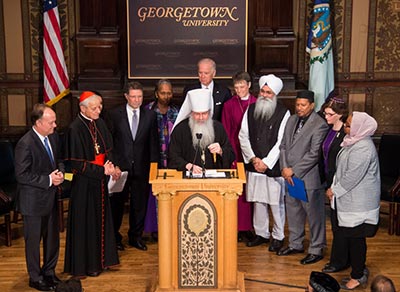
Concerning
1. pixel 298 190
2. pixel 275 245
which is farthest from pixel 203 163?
pixel 275 245

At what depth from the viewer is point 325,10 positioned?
28.2 feet

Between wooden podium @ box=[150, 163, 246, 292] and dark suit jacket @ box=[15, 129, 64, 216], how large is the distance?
869 millimetres

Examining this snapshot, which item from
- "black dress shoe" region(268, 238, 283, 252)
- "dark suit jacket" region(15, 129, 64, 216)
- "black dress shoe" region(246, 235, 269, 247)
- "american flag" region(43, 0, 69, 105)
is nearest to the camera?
"dark suit jacket" region(15, 129, 64, 216)

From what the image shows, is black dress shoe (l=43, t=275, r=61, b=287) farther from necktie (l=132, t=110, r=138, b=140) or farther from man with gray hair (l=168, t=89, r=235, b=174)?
necktie (l=132, t=110, r=138, b=140)

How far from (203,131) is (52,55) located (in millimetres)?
3333

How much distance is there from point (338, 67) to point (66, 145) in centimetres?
426

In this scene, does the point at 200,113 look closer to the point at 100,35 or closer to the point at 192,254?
the point at 192,254

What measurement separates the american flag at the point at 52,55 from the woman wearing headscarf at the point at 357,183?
3.98m

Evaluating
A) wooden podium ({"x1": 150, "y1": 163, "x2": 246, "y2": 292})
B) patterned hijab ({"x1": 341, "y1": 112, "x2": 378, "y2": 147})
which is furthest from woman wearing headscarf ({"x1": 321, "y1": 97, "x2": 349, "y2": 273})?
wooden podium ({"x1": 150, "y1": 163, "x2": 246, "y2": 292})

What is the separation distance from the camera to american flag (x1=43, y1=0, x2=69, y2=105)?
866cm

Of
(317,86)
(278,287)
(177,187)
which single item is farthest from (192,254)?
(317,86)

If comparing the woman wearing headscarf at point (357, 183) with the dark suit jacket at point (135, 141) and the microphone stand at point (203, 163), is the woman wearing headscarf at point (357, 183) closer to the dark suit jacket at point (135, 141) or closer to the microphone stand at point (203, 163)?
the microphone stand at point (203, 163)

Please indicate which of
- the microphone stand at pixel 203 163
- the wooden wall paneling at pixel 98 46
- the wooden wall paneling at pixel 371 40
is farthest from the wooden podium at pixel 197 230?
the wooden wall paneling at pixel 371 40

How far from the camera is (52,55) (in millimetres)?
8688
